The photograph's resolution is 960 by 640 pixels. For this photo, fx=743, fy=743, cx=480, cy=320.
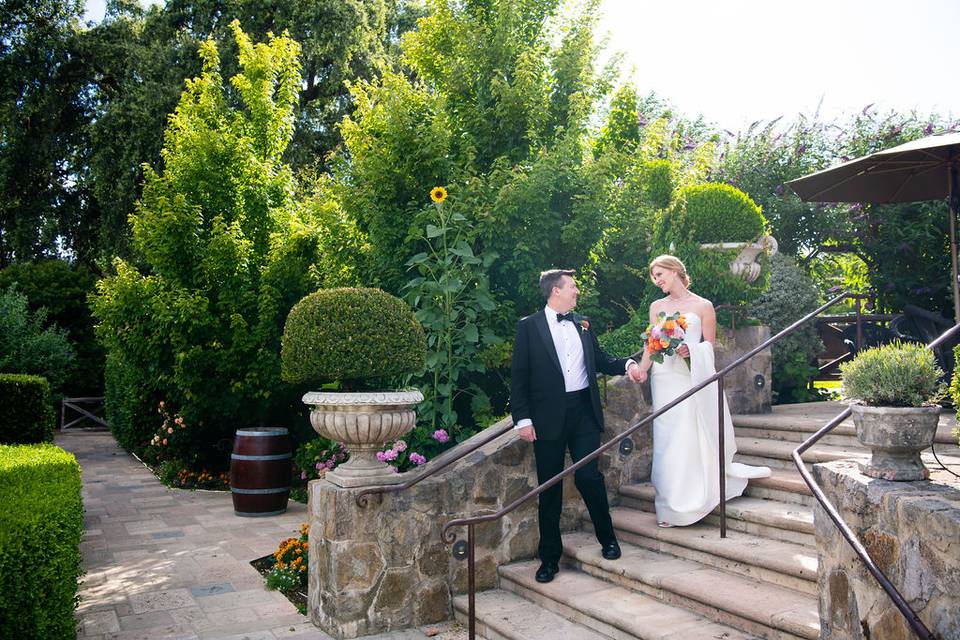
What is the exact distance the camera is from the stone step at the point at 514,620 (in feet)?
12.8

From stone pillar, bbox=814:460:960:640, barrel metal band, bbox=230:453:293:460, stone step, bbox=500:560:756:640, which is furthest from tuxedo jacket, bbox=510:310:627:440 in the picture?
barrel metal band, bbox=230:453:293:460

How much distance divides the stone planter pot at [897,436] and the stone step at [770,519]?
1.17m

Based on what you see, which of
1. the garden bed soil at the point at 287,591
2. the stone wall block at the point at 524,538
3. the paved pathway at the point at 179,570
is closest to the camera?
the paved pathway at the point at 179,570

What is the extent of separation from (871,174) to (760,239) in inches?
38.7

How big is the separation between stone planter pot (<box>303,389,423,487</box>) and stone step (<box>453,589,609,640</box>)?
0.90 meters

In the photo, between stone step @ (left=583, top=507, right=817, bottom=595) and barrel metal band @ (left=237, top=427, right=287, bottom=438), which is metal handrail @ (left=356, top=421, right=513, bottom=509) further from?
barrel metal band @ (left=237, top=427, right=287, bottom=438)

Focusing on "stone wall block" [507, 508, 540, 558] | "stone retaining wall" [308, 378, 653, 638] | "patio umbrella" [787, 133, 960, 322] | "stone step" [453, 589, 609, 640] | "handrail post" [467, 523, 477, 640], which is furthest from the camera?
"patio umbrella" [787, 133, 960, 322]

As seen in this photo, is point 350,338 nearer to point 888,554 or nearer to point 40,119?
point 888,554

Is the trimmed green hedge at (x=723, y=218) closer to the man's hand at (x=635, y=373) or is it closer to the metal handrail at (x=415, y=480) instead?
the man's hand at (x=635, y=373)

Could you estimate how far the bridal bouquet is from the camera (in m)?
4.73

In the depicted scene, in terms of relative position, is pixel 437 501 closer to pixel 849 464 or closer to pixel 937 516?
pixel 849 464

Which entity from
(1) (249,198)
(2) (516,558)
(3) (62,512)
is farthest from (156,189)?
(2) (516,558)

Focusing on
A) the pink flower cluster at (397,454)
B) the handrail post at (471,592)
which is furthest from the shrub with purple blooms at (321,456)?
the handrail post at (471,592)

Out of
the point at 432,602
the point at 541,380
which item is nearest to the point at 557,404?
the point at 541,380
